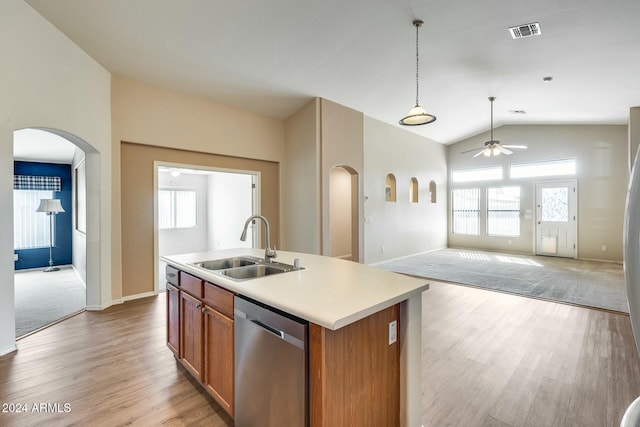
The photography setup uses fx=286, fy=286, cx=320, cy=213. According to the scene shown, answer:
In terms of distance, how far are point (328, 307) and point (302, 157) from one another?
4399mm

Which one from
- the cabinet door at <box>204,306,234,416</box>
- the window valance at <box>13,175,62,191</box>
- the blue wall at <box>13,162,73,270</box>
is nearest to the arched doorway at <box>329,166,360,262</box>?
the cabinet door at <box>204,306,234,416</box>

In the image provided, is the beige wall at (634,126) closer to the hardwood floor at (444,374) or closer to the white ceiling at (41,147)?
the hardwood floor at (444,374)

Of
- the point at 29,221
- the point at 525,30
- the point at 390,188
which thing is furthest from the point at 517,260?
the point at 29,221

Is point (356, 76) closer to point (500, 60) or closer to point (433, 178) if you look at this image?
point (500, 60)

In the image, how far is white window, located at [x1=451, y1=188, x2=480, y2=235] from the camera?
8820 mm

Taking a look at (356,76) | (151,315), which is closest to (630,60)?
(356,76)

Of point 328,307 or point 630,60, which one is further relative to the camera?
point 630,60

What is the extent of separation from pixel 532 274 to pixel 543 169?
369 cm

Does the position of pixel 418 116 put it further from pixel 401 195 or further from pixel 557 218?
pixel 557 218

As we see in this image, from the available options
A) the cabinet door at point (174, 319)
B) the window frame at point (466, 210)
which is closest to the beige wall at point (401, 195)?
the window frame at point (466, 210)

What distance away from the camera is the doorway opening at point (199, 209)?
6.98 meters

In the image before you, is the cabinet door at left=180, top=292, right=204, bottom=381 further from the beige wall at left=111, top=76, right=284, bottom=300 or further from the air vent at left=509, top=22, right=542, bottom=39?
the air vent at left=509, top=22, right=542, bottom=39

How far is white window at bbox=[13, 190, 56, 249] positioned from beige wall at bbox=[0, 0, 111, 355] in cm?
417

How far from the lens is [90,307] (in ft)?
12.1
